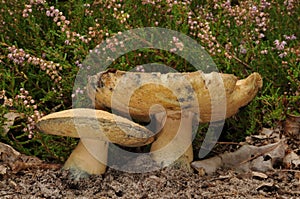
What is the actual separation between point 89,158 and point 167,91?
56 centimetres

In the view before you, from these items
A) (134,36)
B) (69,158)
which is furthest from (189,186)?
(134,36)

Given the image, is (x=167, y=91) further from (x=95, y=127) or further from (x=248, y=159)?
(x=248, y=159)

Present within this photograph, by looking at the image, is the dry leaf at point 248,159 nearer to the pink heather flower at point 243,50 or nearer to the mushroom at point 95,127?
the mushroom at point 95,127

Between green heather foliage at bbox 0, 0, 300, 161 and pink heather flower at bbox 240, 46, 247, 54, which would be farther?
pink heather flower at bbox 240, 46, 247, 54

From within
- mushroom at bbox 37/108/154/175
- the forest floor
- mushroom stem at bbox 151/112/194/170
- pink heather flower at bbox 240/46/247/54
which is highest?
pink heather flower at bbox 240/46/247/54

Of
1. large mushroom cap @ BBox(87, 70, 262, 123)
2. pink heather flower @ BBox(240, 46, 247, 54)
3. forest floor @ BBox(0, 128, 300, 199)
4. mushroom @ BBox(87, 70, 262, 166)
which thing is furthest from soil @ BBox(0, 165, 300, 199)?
pink heather flower @ BBox(240, 46, 247, 54)

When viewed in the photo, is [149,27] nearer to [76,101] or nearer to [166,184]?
[76,101]

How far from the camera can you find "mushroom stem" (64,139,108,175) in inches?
104

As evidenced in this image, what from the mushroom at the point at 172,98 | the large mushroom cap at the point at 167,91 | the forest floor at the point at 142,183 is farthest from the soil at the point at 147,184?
the large mushroom cap at the point at 167,91

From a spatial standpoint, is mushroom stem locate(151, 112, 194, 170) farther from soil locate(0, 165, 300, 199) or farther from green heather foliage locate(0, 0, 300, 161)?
green heather foliage locate(0, 0, 300, 161)

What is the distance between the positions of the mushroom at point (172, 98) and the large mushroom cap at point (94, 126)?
6.0 inches

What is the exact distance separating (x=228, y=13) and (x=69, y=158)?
1411mm

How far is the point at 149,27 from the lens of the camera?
3.17m

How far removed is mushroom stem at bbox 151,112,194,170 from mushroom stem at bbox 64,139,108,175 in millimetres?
260
